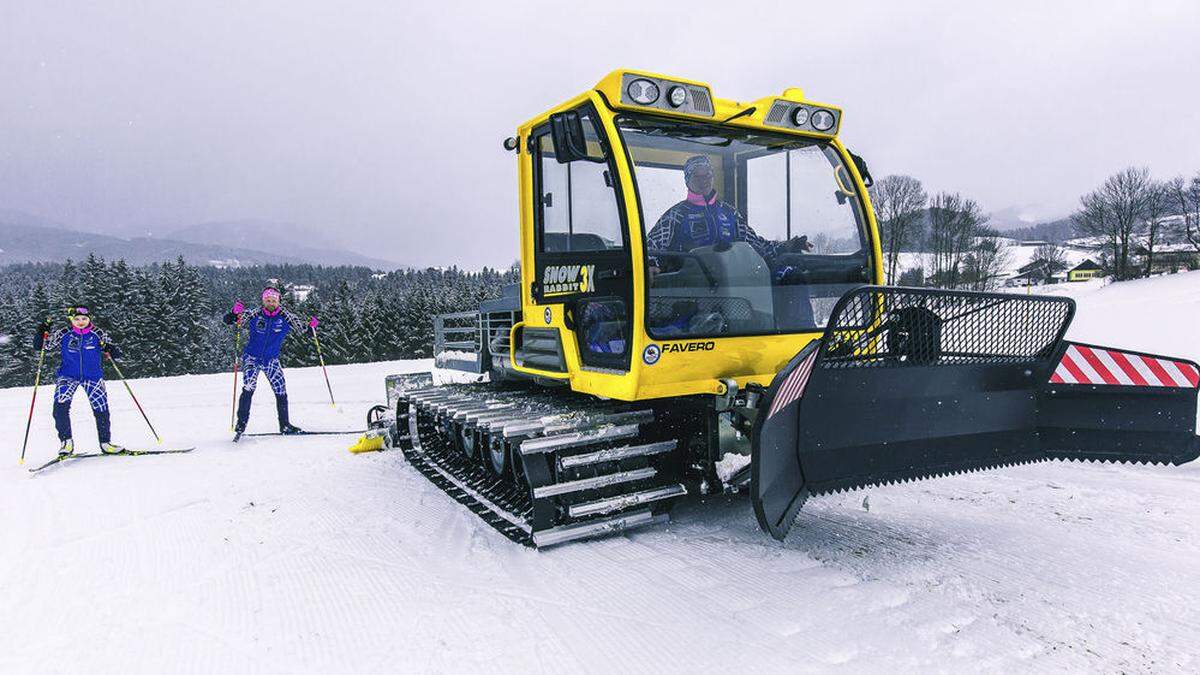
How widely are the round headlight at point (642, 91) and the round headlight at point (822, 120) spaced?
1.27 metres

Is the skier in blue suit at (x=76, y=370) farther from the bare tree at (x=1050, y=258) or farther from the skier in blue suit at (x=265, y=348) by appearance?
the bare tree at (x=1050, y=258)

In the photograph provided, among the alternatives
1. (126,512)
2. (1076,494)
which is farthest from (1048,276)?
(126,512)

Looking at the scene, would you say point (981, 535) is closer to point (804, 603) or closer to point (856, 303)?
point (804, 603)

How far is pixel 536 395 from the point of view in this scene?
5.35 metres

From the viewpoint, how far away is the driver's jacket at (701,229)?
13.1 ft

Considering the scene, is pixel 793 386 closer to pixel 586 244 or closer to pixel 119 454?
pixel 586 244

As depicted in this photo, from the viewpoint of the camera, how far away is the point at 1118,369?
389 centimetres

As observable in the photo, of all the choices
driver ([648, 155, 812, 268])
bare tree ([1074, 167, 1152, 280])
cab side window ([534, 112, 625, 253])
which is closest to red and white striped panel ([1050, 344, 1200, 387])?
driver ([648, 155, 812, 268])

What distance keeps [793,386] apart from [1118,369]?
6.91 feet

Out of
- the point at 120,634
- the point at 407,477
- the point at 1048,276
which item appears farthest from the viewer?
the point at 1048,276

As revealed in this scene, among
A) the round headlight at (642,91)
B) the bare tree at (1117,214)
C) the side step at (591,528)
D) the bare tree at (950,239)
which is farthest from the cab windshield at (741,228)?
the bare tree at (1117,214)

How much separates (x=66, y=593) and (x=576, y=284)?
10.2 ft

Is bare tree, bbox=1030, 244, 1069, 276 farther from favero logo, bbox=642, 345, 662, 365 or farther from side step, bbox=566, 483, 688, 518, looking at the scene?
favero logo, bbox=642, 345, 662, 365

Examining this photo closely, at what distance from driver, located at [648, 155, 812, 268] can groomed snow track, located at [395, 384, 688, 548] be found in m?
1.04
